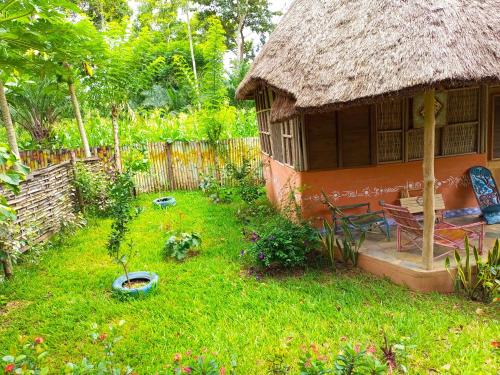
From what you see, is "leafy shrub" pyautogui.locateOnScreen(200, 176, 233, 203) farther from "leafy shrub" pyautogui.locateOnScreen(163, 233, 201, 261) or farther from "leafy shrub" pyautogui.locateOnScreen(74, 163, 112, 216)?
"leafy shrub" pyautogui.locateOnScreen(163, 233, 201, 261)

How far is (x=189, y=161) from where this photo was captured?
1170 centimetres

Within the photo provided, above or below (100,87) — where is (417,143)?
below

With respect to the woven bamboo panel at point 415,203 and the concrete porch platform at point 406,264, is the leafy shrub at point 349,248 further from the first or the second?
the woven bamboo panel at point 415,203

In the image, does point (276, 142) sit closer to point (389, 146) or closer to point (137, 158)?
point (389, 146)

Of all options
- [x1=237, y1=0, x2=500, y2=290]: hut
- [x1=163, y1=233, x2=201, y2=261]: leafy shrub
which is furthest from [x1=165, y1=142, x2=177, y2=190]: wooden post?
[x1=163, y1=233, x2=201, y2=261]: leafy shrub

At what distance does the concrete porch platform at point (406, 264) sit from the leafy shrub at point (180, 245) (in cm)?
280

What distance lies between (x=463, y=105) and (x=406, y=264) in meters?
3.45

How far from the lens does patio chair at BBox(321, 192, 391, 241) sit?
5.59 m

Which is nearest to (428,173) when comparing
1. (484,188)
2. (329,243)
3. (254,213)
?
(329,243)

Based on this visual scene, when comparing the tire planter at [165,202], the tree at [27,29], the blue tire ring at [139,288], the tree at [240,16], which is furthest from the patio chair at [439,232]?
the tree at [240,16]

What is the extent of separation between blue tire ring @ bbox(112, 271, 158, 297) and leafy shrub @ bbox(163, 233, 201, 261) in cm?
82

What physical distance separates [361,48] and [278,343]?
3729 mm

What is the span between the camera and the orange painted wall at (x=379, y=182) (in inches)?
241

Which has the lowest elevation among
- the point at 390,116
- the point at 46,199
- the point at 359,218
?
the point at 359,218
